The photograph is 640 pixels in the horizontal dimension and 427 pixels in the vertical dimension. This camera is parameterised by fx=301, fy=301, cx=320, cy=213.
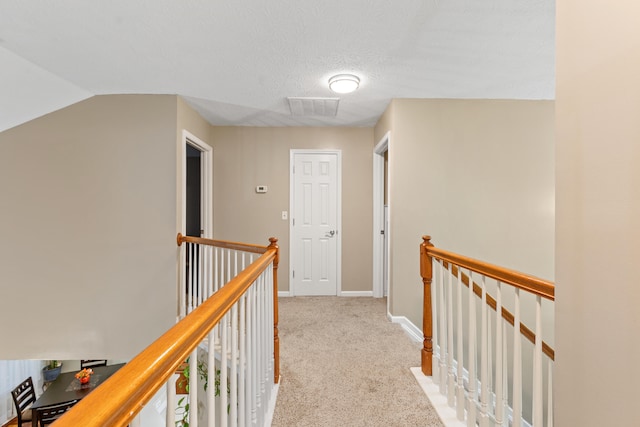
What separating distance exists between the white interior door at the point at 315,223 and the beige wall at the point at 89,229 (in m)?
1.69

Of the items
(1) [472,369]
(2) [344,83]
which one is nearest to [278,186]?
(2) [344,83]

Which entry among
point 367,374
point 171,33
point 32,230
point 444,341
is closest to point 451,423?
point 444,341

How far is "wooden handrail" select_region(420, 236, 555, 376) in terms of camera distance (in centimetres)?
110

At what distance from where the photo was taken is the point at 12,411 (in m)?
5.04

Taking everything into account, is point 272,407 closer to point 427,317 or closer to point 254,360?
point 254,360

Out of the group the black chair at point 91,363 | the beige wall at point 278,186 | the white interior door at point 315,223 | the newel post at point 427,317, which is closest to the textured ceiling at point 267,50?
the beige wall at point 278,186

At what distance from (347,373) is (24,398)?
18.0 ft

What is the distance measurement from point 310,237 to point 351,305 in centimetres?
110

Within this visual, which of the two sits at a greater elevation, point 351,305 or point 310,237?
point 310,237

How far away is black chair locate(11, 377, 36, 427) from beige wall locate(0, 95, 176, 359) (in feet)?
6.86

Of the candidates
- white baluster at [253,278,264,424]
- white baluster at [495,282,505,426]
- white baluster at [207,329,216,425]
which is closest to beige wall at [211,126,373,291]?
white baluster at [253,278,264,424]

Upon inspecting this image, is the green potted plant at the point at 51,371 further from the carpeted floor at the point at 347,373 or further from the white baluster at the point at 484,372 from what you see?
the white baluster at the point at 484,372

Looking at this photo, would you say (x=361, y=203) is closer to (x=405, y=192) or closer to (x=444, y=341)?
(x=405, y=192)

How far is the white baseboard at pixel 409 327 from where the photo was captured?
2829 mm
